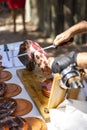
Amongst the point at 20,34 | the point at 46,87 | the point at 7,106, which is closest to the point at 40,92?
the point at 46,87

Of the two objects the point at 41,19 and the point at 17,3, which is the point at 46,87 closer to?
the point at 17,3

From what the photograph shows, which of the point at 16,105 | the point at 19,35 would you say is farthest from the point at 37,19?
the point at 16,105

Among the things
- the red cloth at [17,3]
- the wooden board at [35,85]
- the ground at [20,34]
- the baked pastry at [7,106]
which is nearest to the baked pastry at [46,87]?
the wooden board at [35,85]

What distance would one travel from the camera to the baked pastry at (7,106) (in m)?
1.18

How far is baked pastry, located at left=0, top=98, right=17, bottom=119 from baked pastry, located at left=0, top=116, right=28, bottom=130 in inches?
2.6

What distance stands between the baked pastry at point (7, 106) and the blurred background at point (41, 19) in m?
2.65

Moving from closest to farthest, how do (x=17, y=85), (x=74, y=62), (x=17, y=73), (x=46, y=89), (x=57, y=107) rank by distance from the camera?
(x=74, y=62) → (x=57, y=107) → (x=46, y=89) → (x=17, y=85) → (x=17, y=73)

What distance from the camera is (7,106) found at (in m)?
1.21

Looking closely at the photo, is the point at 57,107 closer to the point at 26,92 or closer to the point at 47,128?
the point at 47,128

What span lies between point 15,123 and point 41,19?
3723 mm

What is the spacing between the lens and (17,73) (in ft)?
5.24

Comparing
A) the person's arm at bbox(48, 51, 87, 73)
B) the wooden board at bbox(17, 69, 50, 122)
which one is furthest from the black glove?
the wooden board at bbox(17, 69, 50, 122)

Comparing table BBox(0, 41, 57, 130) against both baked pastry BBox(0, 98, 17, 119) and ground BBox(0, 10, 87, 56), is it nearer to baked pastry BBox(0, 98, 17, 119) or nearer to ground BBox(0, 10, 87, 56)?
baked pastry BBox(0, 98, 17, 119)

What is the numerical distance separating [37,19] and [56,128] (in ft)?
12.5
